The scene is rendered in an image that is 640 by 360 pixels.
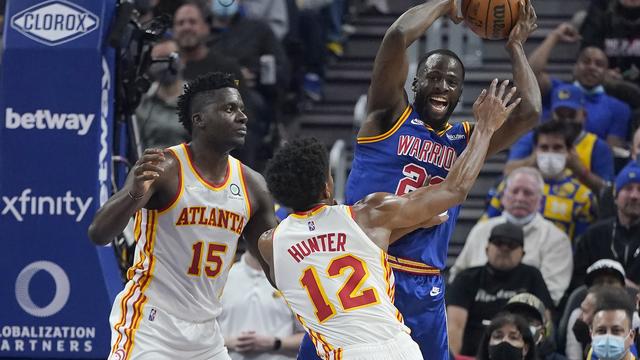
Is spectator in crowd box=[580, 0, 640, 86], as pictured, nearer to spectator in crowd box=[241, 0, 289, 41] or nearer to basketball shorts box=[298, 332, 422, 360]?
spectator in crowd box=[241, 0, 289, 41]

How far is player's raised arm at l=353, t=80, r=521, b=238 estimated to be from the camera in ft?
17.8

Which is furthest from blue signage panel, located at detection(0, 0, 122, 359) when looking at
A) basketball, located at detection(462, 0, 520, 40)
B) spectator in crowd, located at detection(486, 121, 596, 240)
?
spectator in crowd, located at detection(486, 121, 596, 240)

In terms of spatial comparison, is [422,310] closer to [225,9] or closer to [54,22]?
[54,22]

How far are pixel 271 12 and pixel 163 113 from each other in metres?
2.83

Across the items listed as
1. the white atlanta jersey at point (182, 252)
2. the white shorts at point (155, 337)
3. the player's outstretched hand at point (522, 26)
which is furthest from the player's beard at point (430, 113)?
the white shorts at point (155, 337)

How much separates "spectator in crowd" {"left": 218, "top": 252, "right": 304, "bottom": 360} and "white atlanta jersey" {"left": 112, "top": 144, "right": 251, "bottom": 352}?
252cm

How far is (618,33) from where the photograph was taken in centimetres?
1186

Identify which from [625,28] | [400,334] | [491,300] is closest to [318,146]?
[400,334]

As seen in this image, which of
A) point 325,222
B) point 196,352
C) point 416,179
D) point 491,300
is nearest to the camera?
point 325,222

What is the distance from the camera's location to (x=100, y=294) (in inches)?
298

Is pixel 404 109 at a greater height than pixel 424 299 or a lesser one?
greater

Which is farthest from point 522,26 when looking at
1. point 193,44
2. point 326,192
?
point 193,44

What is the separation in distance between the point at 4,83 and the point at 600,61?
18.9 ft

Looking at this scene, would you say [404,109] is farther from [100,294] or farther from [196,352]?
[100,294]
